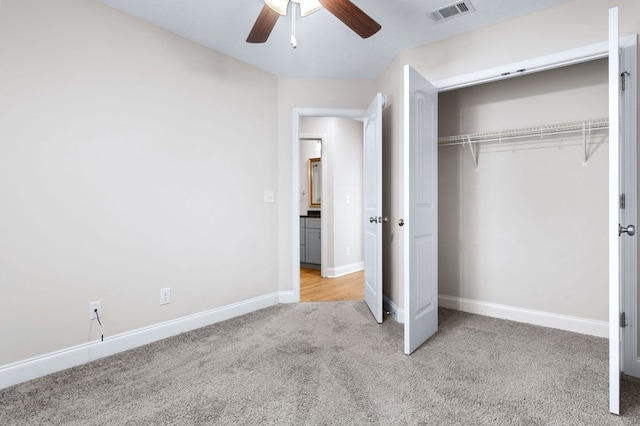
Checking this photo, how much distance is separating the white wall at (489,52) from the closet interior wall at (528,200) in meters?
0.07

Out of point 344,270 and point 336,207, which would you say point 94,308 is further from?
point 344,270

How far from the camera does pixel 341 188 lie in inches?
198

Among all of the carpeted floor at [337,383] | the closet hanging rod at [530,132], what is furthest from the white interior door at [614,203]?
the closet hanging rod at [530,132]

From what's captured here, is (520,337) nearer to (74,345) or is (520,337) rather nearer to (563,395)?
(563,395)

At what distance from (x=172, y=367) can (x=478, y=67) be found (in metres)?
3.17

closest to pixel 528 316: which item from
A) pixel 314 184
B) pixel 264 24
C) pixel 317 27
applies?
pixel 317 27

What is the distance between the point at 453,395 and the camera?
1.76 metres

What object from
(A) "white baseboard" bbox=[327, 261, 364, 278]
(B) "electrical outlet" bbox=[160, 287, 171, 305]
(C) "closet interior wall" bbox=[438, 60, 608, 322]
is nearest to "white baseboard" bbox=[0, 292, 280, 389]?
(B) "electrical outlet" bbox=[160, 287, 171, 305]

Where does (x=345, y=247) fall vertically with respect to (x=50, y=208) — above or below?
below

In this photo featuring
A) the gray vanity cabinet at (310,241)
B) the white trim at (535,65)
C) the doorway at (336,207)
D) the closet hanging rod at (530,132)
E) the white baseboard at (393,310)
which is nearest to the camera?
the white trim at (535,65)

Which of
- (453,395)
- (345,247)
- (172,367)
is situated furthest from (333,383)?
(345,247)

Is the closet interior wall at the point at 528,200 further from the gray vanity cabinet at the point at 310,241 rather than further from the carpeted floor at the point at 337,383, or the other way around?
the gray vanity cabinet at the point at 310,241

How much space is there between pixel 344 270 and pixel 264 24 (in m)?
3.78

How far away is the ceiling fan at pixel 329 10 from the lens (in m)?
1.78
